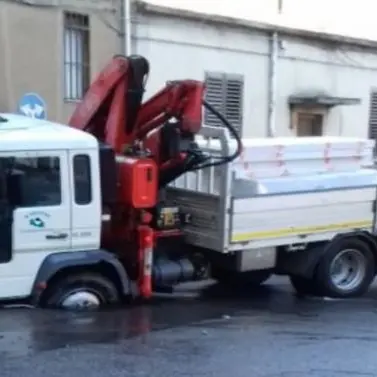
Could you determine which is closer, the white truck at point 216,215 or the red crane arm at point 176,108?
the white truck at point 216,215

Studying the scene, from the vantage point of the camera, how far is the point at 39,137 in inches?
384

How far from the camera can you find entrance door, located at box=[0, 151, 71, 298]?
963 cm

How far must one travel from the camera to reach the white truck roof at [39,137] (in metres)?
9.62

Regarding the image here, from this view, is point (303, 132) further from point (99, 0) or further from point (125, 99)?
point (125, 99)

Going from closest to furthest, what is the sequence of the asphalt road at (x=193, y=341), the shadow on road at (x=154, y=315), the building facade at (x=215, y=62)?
1. the asphalt road at (x=193, y=341)
2. the shadow on road at (x=154, y=315)
3. the building facade at (x=215, y=62)

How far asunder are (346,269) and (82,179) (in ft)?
13.0

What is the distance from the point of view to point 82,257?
9.90 meters

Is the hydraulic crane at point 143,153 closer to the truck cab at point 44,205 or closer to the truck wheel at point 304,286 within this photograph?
the truck cab at point 44,205

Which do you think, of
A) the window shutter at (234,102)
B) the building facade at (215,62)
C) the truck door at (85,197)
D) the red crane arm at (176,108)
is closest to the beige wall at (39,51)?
the building facade at (215,62)

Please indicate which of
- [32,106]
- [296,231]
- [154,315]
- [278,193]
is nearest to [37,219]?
[154,315]

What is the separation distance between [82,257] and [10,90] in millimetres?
7551

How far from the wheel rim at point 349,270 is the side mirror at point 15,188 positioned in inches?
168

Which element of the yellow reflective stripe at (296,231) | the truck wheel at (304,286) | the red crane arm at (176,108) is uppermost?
the red crane arm at (176,108)

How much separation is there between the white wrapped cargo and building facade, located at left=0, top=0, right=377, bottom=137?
2824 mm
